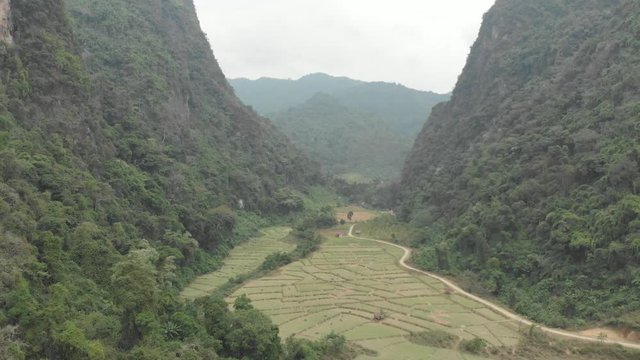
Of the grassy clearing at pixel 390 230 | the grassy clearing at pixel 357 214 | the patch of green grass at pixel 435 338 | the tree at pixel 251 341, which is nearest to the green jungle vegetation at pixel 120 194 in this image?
the tree at pixel 251 341

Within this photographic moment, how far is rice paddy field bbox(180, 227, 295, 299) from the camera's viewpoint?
46.2 meters

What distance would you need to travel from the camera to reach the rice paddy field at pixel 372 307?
34625 mm

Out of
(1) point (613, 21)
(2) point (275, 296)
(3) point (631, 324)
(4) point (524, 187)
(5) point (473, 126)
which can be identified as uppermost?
(1) point (613, 21)

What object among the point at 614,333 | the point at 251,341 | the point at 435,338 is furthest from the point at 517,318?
the point at 251,341

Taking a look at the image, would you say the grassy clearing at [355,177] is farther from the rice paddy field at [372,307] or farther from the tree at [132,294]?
the tree at [132,294]

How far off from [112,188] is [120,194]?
109cm

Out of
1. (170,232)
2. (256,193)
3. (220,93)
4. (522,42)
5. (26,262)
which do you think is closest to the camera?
(26,262)

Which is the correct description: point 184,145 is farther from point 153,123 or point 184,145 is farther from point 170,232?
point 170,232

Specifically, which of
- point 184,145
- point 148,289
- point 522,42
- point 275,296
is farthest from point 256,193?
point 148,289

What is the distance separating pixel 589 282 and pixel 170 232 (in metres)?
34.0

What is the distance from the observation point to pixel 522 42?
3578 inches

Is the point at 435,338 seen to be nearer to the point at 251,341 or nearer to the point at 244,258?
the point at 251,341

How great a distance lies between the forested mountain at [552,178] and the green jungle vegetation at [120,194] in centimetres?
1754

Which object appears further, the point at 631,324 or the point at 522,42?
the point at 522,42
